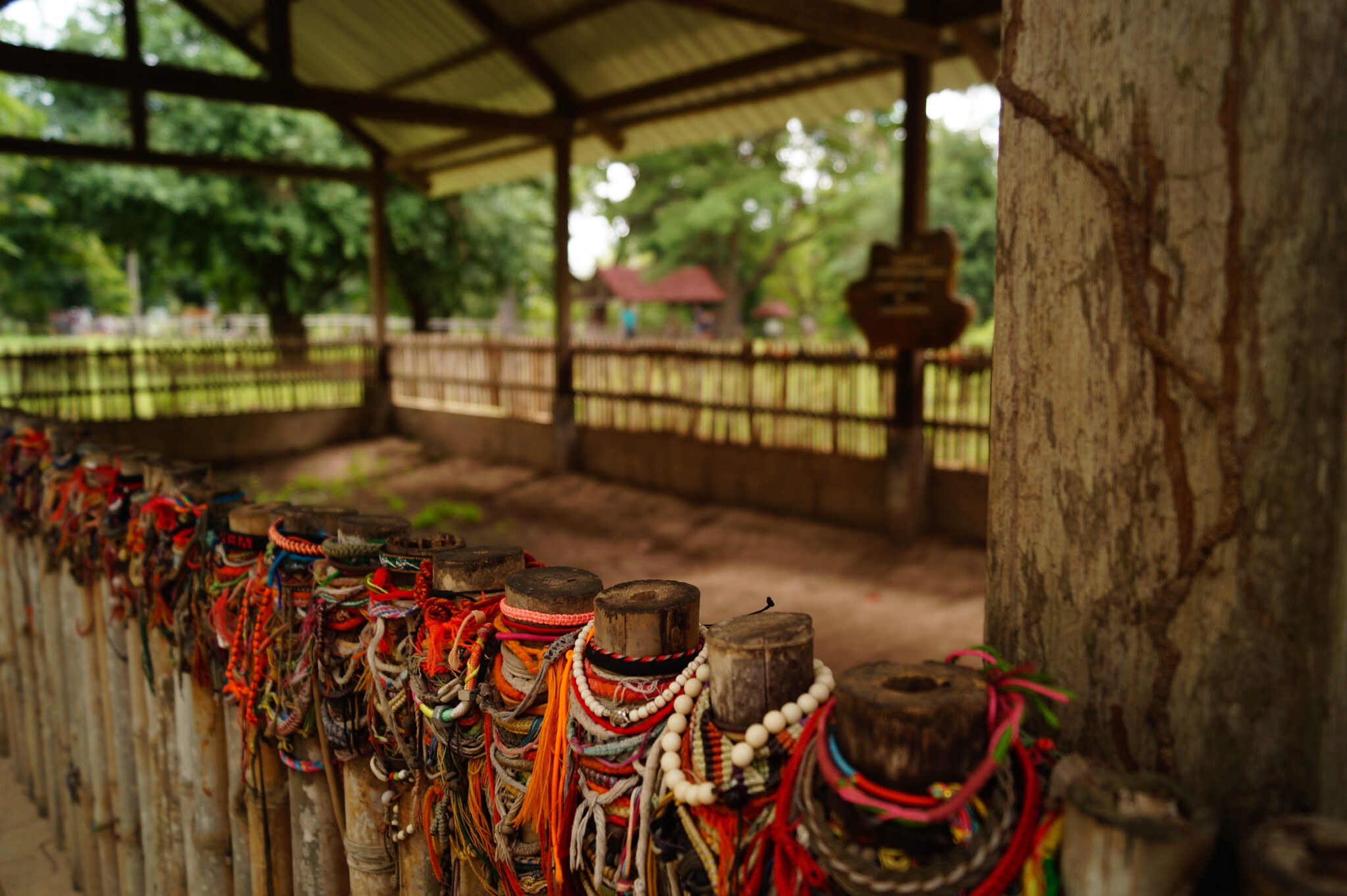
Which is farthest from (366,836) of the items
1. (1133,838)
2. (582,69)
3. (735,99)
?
(582,69)

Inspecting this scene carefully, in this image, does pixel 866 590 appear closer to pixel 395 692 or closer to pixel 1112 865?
pixel 395 692

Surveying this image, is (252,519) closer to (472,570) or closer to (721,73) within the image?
(472,570)

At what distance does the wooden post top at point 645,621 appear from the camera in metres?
1.40

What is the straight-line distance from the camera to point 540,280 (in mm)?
23188

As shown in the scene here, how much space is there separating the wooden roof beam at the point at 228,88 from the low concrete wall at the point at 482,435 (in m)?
3.70

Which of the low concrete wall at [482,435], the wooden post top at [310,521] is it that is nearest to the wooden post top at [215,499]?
the wooden post top at [310,521]

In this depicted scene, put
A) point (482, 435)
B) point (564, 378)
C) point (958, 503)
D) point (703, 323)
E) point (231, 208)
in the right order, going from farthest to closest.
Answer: point (703, 323) < point (231, 208) < point (482, 435) < point (564, 378) < point (958, 503)

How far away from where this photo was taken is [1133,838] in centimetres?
88

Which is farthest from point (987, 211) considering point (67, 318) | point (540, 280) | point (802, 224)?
point (67, 318)

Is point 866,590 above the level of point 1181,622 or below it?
below

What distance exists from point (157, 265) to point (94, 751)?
18.7 metres

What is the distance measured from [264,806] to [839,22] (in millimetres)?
6029

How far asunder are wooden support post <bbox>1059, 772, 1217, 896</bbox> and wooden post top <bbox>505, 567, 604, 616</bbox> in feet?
2.79

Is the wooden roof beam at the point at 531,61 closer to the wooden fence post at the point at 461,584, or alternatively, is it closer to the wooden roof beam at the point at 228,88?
the wooden roof beam at the point at 228,88
